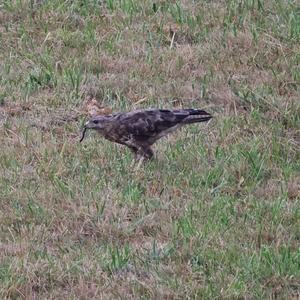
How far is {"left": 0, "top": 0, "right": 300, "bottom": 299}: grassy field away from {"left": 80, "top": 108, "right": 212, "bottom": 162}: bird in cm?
16

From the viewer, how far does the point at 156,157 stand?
8805 millimetres

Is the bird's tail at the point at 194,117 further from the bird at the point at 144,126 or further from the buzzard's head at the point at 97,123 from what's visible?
the buzzard's head at the point at 97,123

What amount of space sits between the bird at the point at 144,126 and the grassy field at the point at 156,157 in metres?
0.16

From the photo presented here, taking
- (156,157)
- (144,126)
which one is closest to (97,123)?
(144,126)

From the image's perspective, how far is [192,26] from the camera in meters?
11.5

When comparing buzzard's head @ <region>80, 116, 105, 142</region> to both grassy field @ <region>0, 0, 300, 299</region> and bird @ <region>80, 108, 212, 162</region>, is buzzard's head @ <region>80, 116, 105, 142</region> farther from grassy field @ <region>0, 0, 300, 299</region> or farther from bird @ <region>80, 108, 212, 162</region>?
grassy field @ <region>0, 0, 300, 299</region>

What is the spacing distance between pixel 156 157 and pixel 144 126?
0.27 m

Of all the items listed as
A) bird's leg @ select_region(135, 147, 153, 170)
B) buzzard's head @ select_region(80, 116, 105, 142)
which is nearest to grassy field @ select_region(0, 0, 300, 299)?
bird's leg @ select_region(135, 147, 153, 170)

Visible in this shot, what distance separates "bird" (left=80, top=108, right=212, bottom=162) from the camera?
8680 millimetres

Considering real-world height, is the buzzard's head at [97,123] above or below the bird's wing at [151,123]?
below

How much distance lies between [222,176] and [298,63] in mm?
2607

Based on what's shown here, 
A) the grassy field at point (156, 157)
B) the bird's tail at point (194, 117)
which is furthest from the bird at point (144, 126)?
the grassy field at point (156, 157)

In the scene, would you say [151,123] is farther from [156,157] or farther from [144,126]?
[156,157]

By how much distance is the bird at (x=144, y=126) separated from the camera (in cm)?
868
